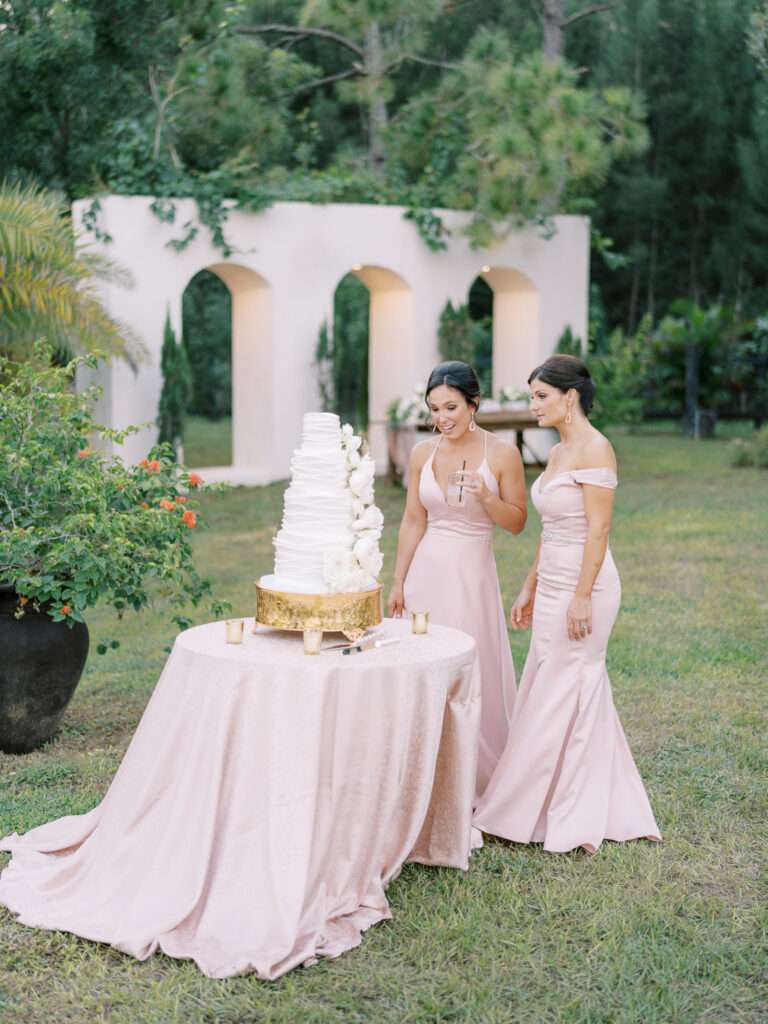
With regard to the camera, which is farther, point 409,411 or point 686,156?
point 686,156

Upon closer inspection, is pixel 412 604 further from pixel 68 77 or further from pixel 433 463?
pixel 68 77

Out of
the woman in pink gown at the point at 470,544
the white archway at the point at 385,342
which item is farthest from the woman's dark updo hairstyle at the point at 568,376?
the white archway at the point at 385,342

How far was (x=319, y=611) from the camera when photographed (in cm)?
434

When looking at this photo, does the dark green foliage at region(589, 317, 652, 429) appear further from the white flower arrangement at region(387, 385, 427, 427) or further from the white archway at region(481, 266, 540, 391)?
the white flower arrangement at region(387, 385, 427, 427)

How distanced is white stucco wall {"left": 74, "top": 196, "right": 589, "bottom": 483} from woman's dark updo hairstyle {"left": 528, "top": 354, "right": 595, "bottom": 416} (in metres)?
10.2

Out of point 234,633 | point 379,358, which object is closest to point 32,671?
point 234,633

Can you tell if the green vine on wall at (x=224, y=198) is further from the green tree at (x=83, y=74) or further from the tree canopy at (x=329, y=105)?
the green tree at (x=83, y=74)

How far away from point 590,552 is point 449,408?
31.8 inches

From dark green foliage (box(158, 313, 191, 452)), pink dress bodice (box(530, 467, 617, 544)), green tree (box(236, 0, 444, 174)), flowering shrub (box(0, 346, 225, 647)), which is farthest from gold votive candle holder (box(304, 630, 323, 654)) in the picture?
green tree (box(236, 0, 444, 174))

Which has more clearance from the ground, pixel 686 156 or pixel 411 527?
pixel 686 156

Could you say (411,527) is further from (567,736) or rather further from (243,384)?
(243,384)

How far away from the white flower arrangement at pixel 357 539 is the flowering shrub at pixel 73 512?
1866 mm

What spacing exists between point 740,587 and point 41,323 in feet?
21.8

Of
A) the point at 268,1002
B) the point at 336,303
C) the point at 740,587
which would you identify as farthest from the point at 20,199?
the point at 336,303
